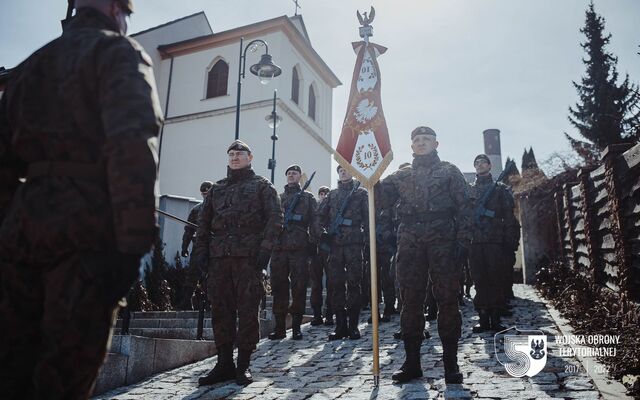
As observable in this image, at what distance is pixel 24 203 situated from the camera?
72.2 inches

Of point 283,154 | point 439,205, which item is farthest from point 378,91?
point 283,154

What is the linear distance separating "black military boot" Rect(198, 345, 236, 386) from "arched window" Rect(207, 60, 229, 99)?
21217 millimetres

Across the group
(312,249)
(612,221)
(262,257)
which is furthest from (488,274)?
(262,257)

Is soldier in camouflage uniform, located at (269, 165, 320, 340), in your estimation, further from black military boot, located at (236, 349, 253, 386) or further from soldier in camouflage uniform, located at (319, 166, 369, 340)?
black military boot, located at (236, 349, 253, 386)

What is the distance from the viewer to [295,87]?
25219 mm

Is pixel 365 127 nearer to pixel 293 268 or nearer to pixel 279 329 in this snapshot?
pixel 293 268

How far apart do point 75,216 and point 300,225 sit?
5.75 metres

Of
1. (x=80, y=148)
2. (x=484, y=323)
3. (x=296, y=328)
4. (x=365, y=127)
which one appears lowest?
(x=296, y=328)

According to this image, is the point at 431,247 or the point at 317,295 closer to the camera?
the point at 431,247

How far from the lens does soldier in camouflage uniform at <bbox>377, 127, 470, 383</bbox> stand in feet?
14.4

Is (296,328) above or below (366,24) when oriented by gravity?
below

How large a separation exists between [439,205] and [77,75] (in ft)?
11.6

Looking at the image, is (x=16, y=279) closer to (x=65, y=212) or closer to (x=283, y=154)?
(x=65, y=212)

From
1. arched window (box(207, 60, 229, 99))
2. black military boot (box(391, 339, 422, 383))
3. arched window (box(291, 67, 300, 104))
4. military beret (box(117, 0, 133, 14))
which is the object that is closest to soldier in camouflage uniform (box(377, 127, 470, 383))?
black military boot (box(391, 339, 422, 383))
